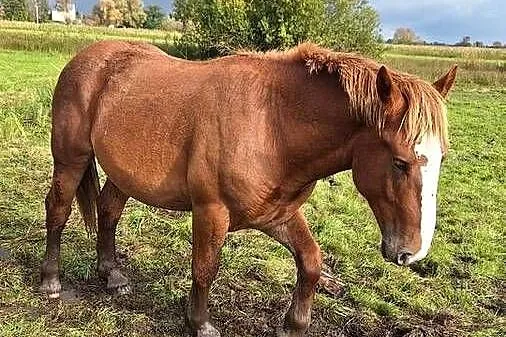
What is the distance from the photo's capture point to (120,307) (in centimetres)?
393

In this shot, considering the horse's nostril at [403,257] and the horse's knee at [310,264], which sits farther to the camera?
the horse's knee at [310,264]

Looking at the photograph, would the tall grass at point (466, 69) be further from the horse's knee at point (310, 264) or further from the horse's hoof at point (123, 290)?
the horse's knee at point (310, 264)

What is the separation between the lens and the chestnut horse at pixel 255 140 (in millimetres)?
2668

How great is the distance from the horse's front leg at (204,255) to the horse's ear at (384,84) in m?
1.08

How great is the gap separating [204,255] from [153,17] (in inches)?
3791

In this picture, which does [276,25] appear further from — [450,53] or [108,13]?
[108,13]

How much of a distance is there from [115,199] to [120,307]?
31.8 inches

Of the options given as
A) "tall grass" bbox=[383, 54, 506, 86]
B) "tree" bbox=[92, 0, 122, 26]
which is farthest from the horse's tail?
"tree" bbox=[92, 0, 122, 26]

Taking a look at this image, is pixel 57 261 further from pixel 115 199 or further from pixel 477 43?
pixel 477 43

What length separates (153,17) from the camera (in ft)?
311

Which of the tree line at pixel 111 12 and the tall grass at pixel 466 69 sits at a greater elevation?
the tree line at pixel 111 12

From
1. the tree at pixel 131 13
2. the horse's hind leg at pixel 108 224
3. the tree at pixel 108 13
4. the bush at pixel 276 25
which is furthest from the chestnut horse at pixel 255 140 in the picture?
the tree at pixel 108 13

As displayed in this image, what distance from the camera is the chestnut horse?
267 centimetres

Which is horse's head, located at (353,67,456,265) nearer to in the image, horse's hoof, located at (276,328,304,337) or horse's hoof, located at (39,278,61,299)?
horse's hoof, located at (276,328,304,337)
